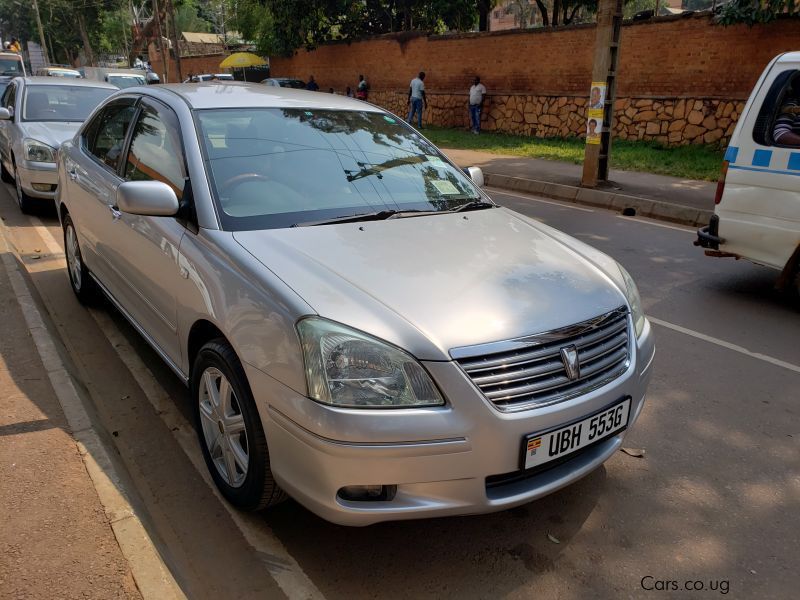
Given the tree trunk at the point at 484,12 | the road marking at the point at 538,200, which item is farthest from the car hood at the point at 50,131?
the tree trunk at the point at 484,12

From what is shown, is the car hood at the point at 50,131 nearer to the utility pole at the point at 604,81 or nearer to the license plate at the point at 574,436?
the license plate at the point at 574,436

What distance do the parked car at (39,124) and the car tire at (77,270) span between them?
9.67ft

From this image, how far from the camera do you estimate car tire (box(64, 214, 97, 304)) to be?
16.2ft

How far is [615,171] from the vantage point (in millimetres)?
12242

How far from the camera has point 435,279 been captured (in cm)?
250

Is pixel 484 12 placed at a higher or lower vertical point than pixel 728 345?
higher

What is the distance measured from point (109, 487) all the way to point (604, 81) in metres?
9.67

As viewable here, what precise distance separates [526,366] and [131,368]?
2.89 metres

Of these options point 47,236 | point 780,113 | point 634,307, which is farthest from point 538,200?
point 634,307

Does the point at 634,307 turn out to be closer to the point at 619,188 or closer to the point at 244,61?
the point at 619,188

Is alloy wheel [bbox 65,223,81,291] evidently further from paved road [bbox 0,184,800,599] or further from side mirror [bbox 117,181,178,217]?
side mirror [bbox 117,181,178,217]

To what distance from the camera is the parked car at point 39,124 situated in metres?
7.77

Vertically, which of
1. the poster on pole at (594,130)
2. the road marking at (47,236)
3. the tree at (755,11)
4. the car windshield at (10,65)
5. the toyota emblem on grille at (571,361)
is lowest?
the road marking at (47,236)

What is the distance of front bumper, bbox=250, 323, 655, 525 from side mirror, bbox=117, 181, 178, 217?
3.50 feet
